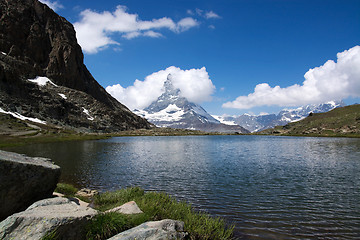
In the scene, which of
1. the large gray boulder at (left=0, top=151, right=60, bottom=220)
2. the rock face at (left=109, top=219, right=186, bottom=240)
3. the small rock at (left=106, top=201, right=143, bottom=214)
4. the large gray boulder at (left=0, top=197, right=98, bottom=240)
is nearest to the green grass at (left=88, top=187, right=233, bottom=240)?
the small rock at (left=106, top=201, right=143, bottom=214)

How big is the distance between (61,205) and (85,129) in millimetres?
192839

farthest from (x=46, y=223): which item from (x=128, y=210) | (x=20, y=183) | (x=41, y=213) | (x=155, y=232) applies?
(x=128, y=210)

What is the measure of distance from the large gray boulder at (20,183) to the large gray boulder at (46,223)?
4.42 ft

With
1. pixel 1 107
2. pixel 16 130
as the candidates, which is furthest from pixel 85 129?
pixel 16 130

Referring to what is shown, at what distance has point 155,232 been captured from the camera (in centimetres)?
886

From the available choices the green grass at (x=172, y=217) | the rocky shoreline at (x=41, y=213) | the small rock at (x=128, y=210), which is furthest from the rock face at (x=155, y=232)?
the small rock at (x=128, y=210)

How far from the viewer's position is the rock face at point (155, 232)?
8578 millimetres

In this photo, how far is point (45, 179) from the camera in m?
12.1

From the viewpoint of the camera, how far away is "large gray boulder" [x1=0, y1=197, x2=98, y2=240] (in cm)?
788

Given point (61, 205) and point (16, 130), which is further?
point (16, 130)

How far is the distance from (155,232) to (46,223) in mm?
3903

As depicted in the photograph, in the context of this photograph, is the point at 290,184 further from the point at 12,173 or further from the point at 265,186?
the point at 12,173

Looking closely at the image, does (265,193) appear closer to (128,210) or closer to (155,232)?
(128,210)

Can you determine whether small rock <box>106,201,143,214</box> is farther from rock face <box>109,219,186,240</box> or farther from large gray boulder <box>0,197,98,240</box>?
rock face <box>109,219,186,240</box>
